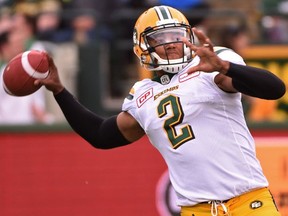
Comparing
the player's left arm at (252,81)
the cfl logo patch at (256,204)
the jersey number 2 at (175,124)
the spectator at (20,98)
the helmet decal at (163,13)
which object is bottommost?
the spectator at (20,98)

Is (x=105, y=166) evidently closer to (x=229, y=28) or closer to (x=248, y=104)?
(x=248, y=104)

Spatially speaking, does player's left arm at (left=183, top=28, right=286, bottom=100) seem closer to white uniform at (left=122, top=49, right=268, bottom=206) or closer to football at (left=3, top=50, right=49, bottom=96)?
white uniform at (left=122, top=49, right=268, bottom=206)

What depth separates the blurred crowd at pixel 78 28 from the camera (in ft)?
35.2

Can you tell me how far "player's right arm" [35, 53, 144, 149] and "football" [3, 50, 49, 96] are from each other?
5cm

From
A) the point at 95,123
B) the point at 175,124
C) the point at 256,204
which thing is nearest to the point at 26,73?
the point at 95,123

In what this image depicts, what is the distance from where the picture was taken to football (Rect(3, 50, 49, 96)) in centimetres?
631

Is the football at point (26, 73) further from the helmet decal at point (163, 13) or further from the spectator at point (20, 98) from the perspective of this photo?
the spectator at point (20, 98)

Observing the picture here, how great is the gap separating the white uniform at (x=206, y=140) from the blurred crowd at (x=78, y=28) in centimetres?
461

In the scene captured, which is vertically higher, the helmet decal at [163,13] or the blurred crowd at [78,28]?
the helmet decal at [163,13]

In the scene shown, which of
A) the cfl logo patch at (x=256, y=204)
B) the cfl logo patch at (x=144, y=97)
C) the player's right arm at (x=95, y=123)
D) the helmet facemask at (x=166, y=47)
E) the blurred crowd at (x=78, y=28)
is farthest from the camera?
the blurred crowd at (x=78, y=28)

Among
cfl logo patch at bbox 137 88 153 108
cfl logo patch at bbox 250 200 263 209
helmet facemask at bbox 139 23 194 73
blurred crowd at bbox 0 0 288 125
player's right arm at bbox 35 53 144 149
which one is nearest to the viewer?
cfl logo patch at bbox 250 200 263 209

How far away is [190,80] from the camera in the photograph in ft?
18.8

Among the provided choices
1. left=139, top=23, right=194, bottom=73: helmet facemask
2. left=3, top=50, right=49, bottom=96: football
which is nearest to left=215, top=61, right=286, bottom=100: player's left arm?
left=139, top=23, right=194, bottom=73: helmet facemask

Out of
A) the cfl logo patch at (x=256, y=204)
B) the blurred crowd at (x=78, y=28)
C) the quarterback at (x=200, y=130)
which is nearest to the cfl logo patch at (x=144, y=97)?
the quarterback at (x=200, y=130)
